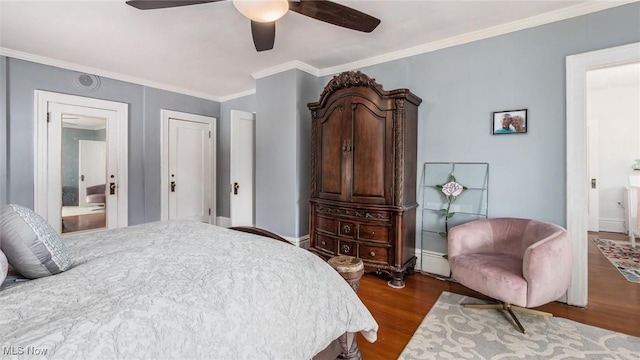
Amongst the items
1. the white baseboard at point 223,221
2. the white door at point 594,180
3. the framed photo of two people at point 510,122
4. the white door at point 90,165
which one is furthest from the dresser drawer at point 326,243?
the white door at point 594,180

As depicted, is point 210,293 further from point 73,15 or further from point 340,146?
point 73,15

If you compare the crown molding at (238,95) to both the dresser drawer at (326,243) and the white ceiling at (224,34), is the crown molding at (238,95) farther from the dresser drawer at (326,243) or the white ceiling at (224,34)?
the dresser drawer at (326,243)

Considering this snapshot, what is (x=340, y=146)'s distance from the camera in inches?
121

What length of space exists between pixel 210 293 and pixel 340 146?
2316mm

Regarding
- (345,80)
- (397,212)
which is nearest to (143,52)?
(345,80)

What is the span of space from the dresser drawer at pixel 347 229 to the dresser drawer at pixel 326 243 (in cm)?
14

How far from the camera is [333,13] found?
1.92 metres

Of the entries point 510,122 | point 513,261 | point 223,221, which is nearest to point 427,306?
point 513,261

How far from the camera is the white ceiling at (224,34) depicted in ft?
7.76

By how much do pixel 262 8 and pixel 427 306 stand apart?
8.29 feet

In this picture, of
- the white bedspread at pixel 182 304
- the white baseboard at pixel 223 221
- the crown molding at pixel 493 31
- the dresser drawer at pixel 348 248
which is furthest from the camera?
the white baseboard at pixel 223 221

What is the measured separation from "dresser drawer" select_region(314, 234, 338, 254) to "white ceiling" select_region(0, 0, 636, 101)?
2138 mm

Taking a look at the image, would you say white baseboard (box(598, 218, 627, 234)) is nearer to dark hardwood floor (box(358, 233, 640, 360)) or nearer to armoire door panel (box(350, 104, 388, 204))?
dark hardwood floor (box(358, 233, 640, 360))

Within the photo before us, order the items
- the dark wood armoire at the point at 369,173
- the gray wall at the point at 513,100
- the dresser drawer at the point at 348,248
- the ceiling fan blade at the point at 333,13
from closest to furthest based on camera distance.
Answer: the ceiling fan blade at the point at 333,13, the gray wall at the point at 513,100, the dark wood armoire at the point at 369,173, the dresser drawer at the point at 348,248
